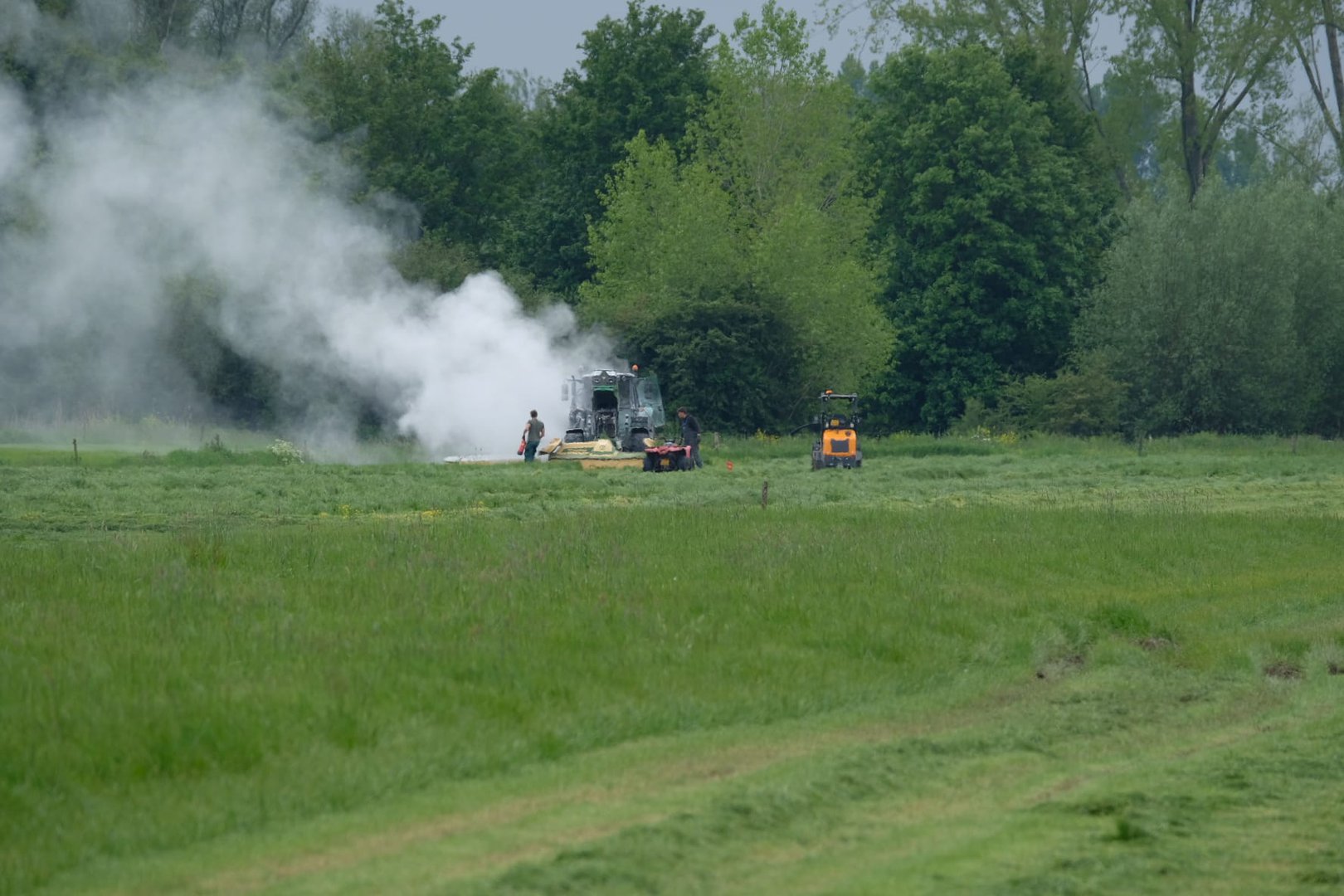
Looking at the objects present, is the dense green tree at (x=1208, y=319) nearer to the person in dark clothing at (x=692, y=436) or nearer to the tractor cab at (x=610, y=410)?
the tractor cab at (x=610, y=410)

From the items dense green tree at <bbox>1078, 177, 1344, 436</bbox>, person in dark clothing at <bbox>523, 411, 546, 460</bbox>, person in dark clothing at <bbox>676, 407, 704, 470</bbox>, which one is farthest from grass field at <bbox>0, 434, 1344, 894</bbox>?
dense green tree at <bbox>1078, 177, 1344, 436</bbox>

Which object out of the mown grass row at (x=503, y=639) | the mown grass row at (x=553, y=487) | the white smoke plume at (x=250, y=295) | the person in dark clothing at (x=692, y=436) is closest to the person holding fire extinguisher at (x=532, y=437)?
the mown grass row at (x=553, y=487)

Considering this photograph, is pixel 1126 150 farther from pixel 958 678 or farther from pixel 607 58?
→ pixel 958 678

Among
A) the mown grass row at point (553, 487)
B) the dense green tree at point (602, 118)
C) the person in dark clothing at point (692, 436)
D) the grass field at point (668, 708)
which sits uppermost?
the dense green tree at point (602, 118)

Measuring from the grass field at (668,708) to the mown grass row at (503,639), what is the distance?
1.9 inches

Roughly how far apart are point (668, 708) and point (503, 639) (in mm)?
2138

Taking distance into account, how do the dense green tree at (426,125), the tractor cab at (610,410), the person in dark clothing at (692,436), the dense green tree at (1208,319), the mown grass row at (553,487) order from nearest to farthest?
the mown grass row at (553,487) → the person in dark clothing at (692,436) → the tractor cab at (610,410) → the dense green tree at (1208,319) → the dense green tree at (426,125)

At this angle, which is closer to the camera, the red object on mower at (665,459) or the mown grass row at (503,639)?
the mown grass row at (503,639)

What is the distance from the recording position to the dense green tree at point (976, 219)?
6975 centimetres

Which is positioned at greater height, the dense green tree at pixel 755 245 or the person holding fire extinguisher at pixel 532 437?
the dense green tree at pixel 755 245

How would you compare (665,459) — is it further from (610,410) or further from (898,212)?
(898,212)

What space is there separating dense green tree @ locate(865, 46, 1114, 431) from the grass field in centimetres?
4494

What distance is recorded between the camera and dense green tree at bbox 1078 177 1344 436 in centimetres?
6694

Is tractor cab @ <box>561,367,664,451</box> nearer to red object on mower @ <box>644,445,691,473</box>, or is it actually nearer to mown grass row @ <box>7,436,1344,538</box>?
mown grass row @ <box>7,436,1344,538</box>
